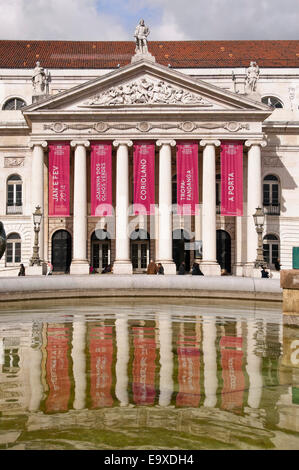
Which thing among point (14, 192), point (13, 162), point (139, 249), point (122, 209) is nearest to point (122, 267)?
point (122, 209)

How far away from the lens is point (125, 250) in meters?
41.2

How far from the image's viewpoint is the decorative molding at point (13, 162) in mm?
45969

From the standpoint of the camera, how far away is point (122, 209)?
41.2m

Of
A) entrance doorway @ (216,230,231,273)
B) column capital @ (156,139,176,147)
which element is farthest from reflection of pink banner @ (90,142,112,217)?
entrance doorway @ (216,230,231,273)

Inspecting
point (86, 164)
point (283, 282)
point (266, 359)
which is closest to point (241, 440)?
point (266, 359)

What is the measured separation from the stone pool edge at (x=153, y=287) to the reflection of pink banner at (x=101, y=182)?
16.4 metres

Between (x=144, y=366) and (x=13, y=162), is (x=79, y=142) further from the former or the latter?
(x=144, y=366)

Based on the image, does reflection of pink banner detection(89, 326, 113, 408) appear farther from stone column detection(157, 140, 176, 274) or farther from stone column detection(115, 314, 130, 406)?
stone column detection(157, 140, 176, 274)

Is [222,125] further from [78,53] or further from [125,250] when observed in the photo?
[78,53]

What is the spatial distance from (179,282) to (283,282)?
1017 cm

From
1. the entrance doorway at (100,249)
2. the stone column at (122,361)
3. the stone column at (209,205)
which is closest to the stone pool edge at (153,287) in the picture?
the stone column at (122,361)

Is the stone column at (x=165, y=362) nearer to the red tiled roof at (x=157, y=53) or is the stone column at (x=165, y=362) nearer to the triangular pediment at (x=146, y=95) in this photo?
the triangular pediment at (x=146, y=95)

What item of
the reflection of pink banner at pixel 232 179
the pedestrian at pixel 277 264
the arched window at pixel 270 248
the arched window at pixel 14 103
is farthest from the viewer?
the arched window at pixel 14 103
